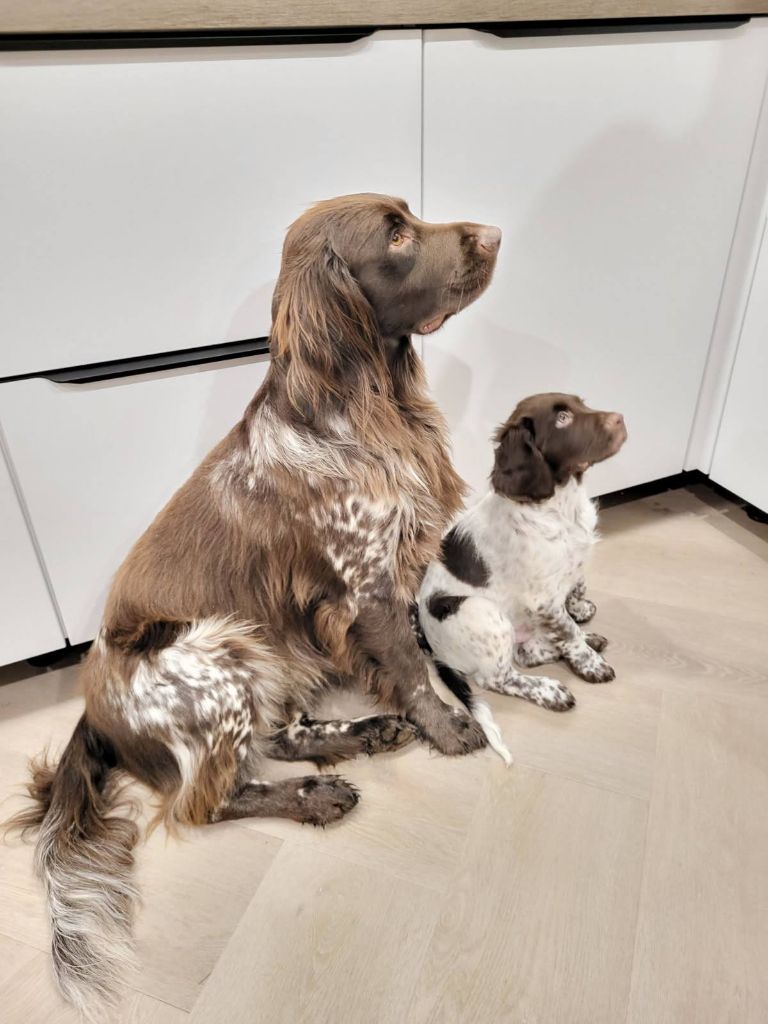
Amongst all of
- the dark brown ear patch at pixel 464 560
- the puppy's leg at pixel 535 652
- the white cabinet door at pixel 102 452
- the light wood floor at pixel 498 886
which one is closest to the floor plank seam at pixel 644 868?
the light wood floor at pixel 498 886

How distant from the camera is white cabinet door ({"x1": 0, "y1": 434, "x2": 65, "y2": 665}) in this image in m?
1.58

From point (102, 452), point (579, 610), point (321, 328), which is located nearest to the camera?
point (321, 328)

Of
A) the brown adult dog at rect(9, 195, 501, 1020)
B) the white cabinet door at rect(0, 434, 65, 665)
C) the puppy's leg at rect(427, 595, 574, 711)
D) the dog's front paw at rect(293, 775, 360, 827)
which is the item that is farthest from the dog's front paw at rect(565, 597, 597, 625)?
the white cabinet door at rect(0, 434, 65, 665)

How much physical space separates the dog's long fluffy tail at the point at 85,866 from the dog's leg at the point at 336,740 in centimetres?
35

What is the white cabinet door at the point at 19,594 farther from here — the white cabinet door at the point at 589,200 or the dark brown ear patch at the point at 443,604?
the white cabinet door at the point at 589,200

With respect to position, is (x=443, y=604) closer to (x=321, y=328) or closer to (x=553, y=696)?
(x=553, y=696)

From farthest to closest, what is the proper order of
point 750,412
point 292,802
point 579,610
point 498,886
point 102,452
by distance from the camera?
point 750,412, point 579,610, point 102,452, point 292,802, point 498,886

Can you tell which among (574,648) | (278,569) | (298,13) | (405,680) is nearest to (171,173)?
(298,13)

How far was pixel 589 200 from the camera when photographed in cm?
179

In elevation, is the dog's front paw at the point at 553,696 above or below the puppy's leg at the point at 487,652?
below

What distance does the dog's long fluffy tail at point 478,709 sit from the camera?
62.5 inches

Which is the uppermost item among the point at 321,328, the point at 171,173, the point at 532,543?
the point at 171,173

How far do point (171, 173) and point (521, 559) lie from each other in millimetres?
1070

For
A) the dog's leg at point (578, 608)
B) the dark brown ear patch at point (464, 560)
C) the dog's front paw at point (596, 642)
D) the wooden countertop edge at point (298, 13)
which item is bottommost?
the dog's front paw at point (596, 642)
